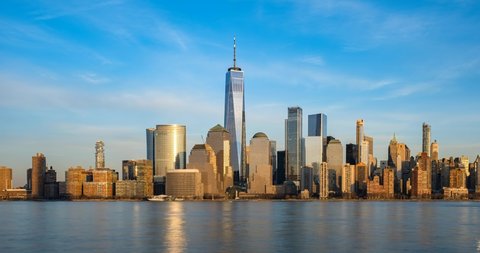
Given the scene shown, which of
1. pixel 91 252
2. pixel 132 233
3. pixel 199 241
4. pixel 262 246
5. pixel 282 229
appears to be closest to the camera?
pixel 91 252

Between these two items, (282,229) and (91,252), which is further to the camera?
(282,229)

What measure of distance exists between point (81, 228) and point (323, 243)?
6048 centimetres

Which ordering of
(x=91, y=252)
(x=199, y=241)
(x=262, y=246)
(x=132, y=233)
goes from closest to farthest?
(x=91, y=252) < (x=262, y=246) < (x=199, y=241) < (x=132, y=233)

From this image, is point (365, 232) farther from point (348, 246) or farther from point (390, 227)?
point (348, 246)

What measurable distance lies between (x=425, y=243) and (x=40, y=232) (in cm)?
7736

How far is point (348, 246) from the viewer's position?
95.9 m

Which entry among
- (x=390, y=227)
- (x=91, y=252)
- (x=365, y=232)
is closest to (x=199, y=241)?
(x=91, y=252)

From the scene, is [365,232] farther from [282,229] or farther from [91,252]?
[91,252]

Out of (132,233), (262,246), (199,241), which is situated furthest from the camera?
(132,233)

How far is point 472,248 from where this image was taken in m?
94.2

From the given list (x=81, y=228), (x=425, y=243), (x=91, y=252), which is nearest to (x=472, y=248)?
(x=425, y=243)

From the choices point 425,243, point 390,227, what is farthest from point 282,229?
point 425,243

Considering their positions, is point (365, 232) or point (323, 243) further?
point (365, 232)

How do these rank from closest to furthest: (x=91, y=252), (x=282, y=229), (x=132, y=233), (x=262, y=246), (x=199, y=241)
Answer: (x=91, y=252)
(x=262, y=246)
(x=199, y=241)
(x=132, y=233)
(x=282, y=229)
